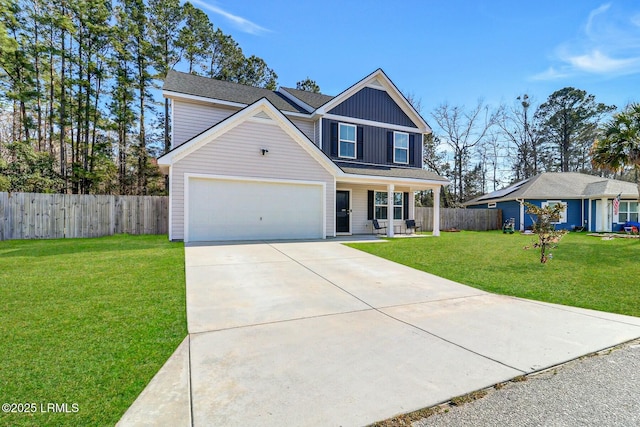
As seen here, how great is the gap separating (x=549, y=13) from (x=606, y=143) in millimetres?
7535

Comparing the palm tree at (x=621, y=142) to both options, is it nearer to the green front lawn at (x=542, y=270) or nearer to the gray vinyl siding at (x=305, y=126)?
the green front lawn at (x=542, y=270)

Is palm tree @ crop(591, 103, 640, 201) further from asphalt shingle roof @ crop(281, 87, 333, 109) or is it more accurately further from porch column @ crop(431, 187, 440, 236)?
asphalt shingle roof @ crop(281, 87, 333, 109)

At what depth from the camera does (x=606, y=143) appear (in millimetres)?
13602

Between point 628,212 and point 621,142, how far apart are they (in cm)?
946

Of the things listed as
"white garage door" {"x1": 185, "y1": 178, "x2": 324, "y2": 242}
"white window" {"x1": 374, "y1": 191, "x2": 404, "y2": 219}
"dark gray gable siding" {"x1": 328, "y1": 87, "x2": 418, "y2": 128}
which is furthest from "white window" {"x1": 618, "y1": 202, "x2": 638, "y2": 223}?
"white garage door" {"x1": 185, "y1": 178, "x2": 324, "y2": 242}

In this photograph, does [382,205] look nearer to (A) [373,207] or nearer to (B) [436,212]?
(A) [373,207]

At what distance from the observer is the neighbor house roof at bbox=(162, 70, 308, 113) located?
1240 cm

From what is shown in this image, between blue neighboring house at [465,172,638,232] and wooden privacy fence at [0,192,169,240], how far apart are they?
66.1 ft

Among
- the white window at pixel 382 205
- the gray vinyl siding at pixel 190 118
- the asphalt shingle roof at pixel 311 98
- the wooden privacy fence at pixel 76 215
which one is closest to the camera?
the wooden privacy fence at pixel 76 215

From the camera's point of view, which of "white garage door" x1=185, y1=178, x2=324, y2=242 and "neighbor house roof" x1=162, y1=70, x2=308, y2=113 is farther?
"neighbor house roof" x1=162, y1=70, x2=308, y2=113

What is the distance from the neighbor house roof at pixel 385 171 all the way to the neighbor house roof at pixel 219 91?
12.1 feet

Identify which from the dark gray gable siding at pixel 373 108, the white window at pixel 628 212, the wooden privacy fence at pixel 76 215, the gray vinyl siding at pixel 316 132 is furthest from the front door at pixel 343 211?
the white window at pixel 628 212

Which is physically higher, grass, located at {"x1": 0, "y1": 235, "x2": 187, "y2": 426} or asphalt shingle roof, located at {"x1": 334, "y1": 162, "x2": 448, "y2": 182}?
asphalt shingle roof, located at {"x1": 334, "y1": 162, "x2": 448, "y2": 182}

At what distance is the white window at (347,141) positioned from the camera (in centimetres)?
1420
